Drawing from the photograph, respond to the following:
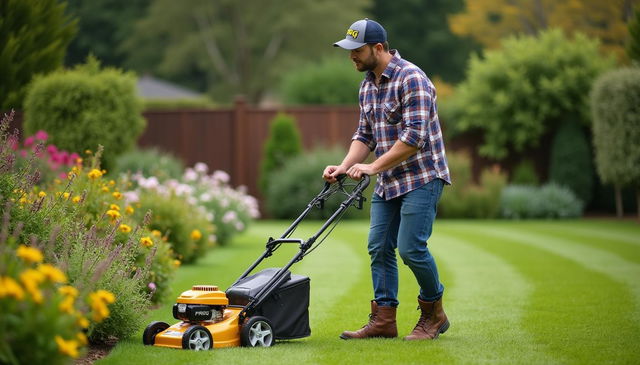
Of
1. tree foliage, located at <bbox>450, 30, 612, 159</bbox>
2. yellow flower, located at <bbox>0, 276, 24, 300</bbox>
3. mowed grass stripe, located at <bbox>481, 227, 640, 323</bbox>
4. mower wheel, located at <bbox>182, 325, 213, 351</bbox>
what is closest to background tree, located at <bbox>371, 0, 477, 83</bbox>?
tree foliage, located at <bbox>450, 30, 612, 159</bbox>

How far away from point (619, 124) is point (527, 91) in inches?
129

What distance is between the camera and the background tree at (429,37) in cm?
4053

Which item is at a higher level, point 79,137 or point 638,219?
point 79,137

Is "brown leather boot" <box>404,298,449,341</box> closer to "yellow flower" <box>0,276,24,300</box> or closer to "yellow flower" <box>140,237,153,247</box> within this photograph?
"yellow flower" <box>140,237,153,247</box>

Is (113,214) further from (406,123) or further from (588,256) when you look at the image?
(588,256)

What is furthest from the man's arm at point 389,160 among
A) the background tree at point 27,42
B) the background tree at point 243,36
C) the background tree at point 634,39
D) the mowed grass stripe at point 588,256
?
the background tree at point 243,36

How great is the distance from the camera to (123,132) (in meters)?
12.9

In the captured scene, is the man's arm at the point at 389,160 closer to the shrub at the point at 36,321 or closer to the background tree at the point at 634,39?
the shrub at the point at 36,321

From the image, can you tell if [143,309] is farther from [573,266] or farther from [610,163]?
[610,163]

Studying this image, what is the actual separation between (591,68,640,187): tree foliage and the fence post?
24.2 feet

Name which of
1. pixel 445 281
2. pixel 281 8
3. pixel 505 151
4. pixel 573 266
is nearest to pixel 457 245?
pixel 573 266

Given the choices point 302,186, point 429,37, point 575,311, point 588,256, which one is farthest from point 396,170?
point 429,37

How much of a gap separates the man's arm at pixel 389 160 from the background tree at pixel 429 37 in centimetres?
3480

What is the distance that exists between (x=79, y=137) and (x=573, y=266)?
655 centimetres
